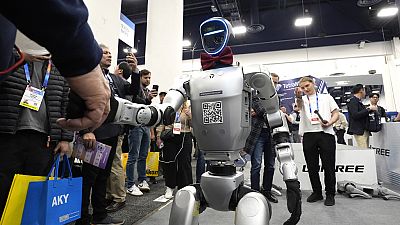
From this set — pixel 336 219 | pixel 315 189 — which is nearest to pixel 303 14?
pixel 315 189

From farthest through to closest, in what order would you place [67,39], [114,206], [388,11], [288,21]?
[288,21] < [388,11] < [114,206] < [67,39]

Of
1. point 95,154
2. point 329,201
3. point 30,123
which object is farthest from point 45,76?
point 329,201

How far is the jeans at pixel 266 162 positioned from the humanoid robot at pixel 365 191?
1238 millimetres

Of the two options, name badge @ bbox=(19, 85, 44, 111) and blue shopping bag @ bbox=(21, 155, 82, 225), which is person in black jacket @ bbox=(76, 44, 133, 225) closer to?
name badge @ bbox=(19, 85, 44, 111)

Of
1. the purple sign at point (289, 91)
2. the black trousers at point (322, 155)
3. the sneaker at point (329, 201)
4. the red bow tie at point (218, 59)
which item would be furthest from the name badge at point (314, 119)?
the purple sign at point (289, 91)

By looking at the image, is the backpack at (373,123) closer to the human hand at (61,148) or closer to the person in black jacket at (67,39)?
the human hand at (61,148)

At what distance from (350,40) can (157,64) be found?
745 centimetres

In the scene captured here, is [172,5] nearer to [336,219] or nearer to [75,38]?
[336,219]

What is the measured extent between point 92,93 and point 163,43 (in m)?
4.69

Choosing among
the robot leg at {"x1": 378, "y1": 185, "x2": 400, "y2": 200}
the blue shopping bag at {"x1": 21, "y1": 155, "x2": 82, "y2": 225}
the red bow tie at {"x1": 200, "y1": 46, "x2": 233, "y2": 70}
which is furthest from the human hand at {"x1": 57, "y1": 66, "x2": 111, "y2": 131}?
the robot leg at {"x1": 378, "y1": 185, "x2": 400, "y2": 200}

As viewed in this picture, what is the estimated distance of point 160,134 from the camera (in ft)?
10.9

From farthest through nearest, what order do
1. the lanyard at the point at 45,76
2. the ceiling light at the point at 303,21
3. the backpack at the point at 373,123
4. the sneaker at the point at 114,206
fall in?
the ceiling light at the point at 303,21 → the backpack at the point at 373,123 → the sneaker at the point at 114,206 → the lanyard at the point at 45,76

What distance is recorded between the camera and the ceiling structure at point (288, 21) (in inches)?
340

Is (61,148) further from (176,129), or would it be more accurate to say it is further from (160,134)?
(160,134)
